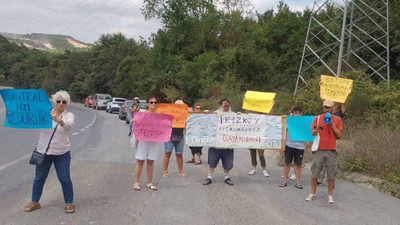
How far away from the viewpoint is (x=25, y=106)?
→ 6.18 m

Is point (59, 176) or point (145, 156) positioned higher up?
point (145, 156)

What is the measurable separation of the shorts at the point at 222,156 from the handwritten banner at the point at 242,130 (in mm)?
172

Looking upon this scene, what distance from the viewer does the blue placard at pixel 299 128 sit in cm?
791

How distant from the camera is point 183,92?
33.9 meters

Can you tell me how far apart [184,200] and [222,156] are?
5.86 ft

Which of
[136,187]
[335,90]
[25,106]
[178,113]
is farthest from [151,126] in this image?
[335,90]

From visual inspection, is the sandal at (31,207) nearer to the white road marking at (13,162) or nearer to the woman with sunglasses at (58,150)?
the woman with sunglasses at (58,150)

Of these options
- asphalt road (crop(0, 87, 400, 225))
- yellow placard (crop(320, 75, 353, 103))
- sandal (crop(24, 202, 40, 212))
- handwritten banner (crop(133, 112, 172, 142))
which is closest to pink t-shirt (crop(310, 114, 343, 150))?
asphalt road (crop(0, 87, 400, 225))

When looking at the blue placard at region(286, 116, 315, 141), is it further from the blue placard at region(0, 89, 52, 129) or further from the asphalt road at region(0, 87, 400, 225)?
the blue placard at region(0, 89, 52, 129)

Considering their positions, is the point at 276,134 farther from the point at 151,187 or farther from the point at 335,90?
the point at 151,187

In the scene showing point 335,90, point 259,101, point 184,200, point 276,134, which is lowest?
point 184,200

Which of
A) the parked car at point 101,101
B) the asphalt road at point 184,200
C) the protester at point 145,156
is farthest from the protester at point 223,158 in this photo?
the parked car at point 101,101

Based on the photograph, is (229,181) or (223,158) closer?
(229,181)

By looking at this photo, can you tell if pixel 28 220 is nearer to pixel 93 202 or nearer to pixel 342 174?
pixel 93 202
